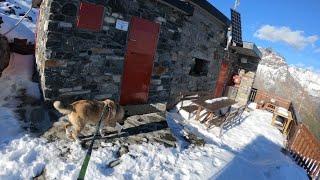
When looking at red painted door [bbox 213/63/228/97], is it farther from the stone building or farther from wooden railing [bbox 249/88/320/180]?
wooden railing [bbox 249/88/320/180]

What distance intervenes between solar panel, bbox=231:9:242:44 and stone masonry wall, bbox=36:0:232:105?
3789 mm

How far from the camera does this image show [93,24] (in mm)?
5445

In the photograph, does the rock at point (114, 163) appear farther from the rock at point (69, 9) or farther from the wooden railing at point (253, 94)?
the wooden railing at point (253, 94)

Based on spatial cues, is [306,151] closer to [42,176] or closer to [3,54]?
[42,176]

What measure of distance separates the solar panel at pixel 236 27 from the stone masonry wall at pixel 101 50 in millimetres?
3789

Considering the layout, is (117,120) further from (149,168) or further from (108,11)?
(108,11)

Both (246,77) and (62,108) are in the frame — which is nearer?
(62,108)

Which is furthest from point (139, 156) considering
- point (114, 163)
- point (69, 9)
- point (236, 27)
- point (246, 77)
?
point (246, 77)

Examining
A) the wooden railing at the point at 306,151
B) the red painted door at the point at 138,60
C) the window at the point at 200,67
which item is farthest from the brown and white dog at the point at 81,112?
the wooden railing at the point at 306,151

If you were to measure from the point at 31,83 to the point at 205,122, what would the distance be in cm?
551

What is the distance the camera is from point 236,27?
12422 millimetres

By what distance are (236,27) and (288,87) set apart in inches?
2545

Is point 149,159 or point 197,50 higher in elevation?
point 197,50

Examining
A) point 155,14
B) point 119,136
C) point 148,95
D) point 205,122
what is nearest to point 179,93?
point 205,122
